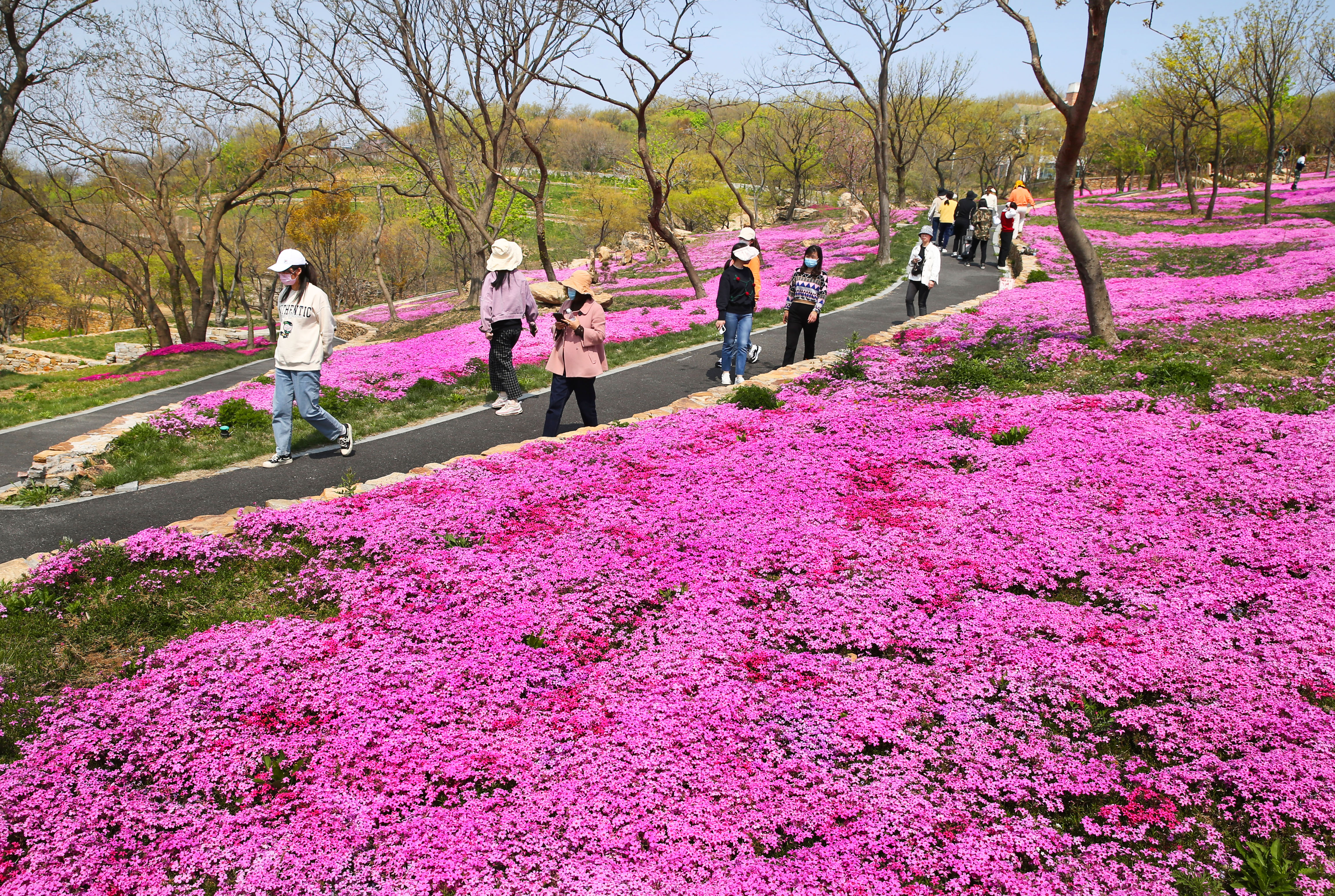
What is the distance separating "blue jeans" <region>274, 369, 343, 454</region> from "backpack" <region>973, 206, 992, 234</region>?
21756 millimetres

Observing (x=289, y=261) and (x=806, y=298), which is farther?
(x=806, y=298)

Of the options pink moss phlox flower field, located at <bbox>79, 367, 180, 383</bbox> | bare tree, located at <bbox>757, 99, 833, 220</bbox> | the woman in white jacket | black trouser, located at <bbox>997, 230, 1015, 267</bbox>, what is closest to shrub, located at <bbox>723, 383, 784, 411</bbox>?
the woman in white jacket

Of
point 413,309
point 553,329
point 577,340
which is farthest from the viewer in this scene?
point 413,309

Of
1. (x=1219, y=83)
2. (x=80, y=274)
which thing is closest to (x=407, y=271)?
(x=80, y=274)

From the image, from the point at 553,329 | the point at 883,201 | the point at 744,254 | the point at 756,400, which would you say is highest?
the point at 883,201

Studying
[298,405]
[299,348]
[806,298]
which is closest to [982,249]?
[806,298]

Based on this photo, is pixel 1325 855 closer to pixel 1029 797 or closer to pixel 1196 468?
pixel 1029 797

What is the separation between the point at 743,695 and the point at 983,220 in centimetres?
2367

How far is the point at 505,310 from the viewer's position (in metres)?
10.9

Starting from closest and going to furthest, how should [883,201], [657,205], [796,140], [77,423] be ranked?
[77,423] → [657,205] → [883,201] → [796,140]

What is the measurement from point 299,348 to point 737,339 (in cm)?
638

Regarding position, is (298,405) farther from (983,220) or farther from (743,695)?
(983,220)

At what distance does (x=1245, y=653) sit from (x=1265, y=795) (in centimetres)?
115

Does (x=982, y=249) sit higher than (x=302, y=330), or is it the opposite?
(x=982, y=249)
